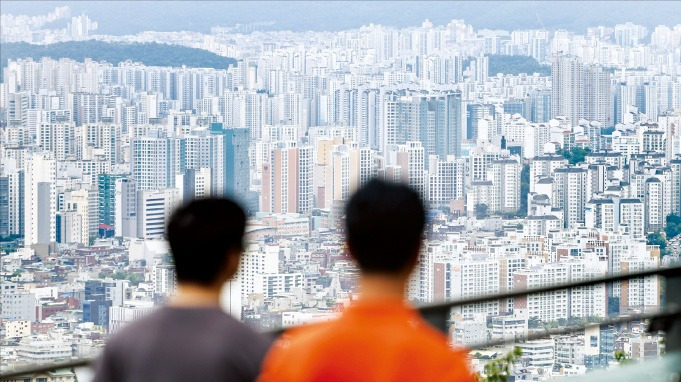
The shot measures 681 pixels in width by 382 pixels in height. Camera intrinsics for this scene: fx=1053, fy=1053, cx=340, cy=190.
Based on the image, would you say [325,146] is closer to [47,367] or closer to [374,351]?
[47,367]

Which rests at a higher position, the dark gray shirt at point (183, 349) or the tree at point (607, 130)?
A: the tree at point (607, 130)

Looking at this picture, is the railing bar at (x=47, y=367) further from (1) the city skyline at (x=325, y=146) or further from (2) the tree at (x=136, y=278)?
(2) the tree at (x=136, y=278)

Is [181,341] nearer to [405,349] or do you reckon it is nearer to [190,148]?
[405,349]

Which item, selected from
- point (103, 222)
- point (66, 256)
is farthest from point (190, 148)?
point (66, 256)

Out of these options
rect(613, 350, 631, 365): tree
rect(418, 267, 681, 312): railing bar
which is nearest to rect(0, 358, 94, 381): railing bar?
rect(418, 267, 681, 312): railing bar

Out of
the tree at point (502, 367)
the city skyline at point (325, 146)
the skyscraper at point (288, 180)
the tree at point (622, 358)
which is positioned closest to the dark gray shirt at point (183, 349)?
the tree at point (502, 367)

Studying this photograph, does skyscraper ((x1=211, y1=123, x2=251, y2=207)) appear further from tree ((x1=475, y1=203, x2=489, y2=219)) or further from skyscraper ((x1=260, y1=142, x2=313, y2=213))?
tree ((x1=475, y1=203, x2=489, y2=219))
